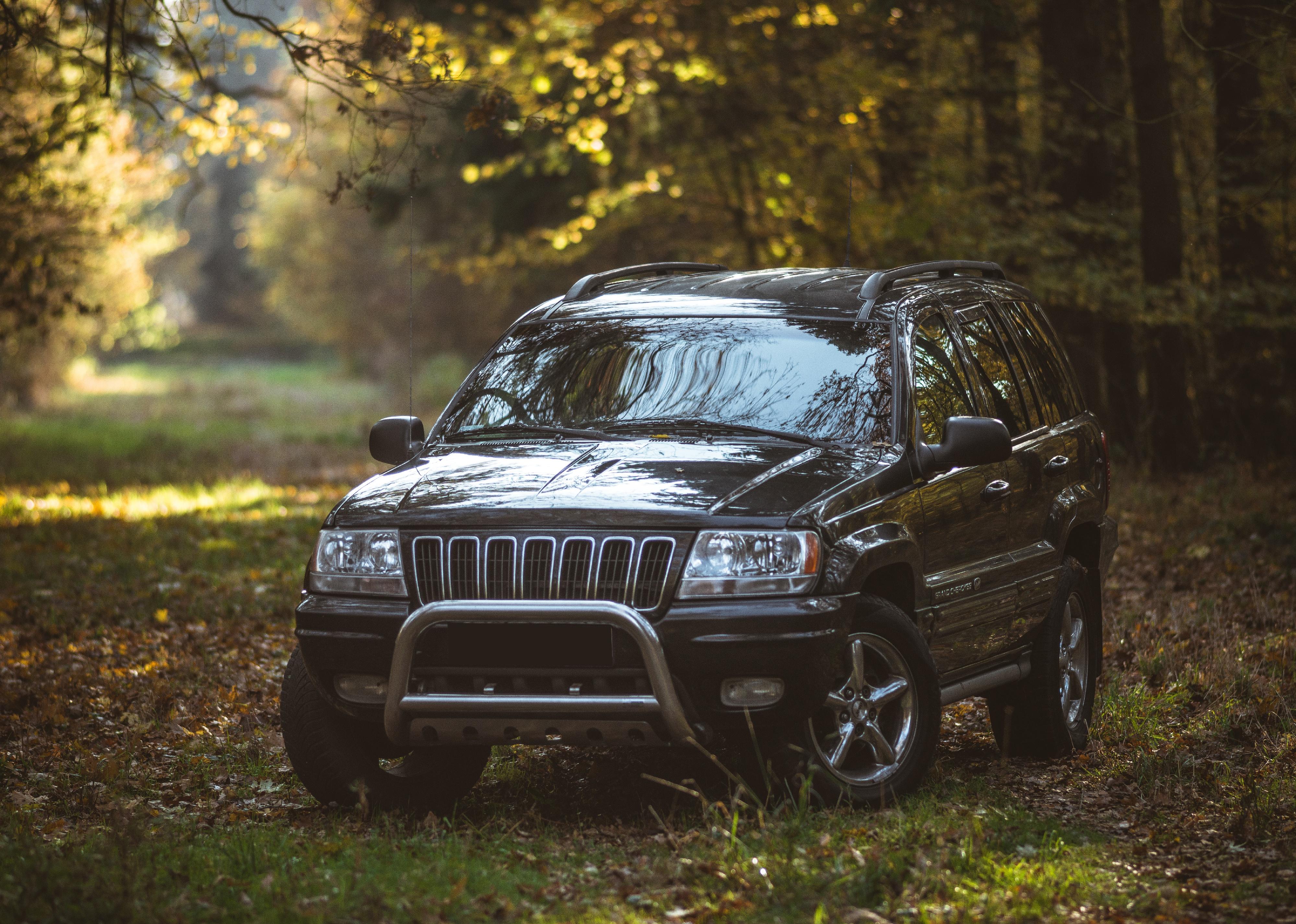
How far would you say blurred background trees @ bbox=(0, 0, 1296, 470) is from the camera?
15758mm

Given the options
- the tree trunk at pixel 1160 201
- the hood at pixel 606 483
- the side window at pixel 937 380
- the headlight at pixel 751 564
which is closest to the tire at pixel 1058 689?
the side window at pixel 937 380

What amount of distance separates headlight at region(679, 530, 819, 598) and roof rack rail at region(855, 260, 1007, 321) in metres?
1.52

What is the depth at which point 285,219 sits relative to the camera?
51.8 meters

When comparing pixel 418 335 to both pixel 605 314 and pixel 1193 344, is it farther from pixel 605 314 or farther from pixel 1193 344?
pixel 605 314

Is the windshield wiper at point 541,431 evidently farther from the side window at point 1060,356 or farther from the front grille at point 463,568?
the side window at point 1060,356

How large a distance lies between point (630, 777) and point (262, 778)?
1.60 meters

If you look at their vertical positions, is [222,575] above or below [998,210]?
below

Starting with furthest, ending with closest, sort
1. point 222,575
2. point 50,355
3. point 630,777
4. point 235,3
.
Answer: point 50,355
point 222,575
point 235,3
point 630,777

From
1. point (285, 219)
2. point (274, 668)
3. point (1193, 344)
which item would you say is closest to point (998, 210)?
point (1193, 344)

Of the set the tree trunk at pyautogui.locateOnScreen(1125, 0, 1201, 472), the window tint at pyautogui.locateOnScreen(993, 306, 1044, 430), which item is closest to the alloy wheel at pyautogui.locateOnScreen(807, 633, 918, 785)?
the window tint at pyautogui.locateOnScreen(993, 306, 1044, 430)

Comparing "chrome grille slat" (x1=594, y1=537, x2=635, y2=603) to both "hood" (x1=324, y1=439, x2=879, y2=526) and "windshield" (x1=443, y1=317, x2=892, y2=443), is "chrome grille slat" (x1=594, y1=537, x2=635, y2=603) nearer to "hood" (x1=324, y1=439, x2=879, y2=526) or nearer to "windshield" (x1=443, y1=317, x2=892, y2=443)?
"hood" (x1=324, y1=439, x2=879, y2=526)

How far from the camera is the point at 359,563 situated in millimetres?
5414

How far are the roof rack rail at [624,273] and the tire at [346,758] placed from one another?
209cm

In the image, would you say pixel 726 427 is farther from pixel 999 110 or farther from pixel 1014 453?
pixel 999 110
